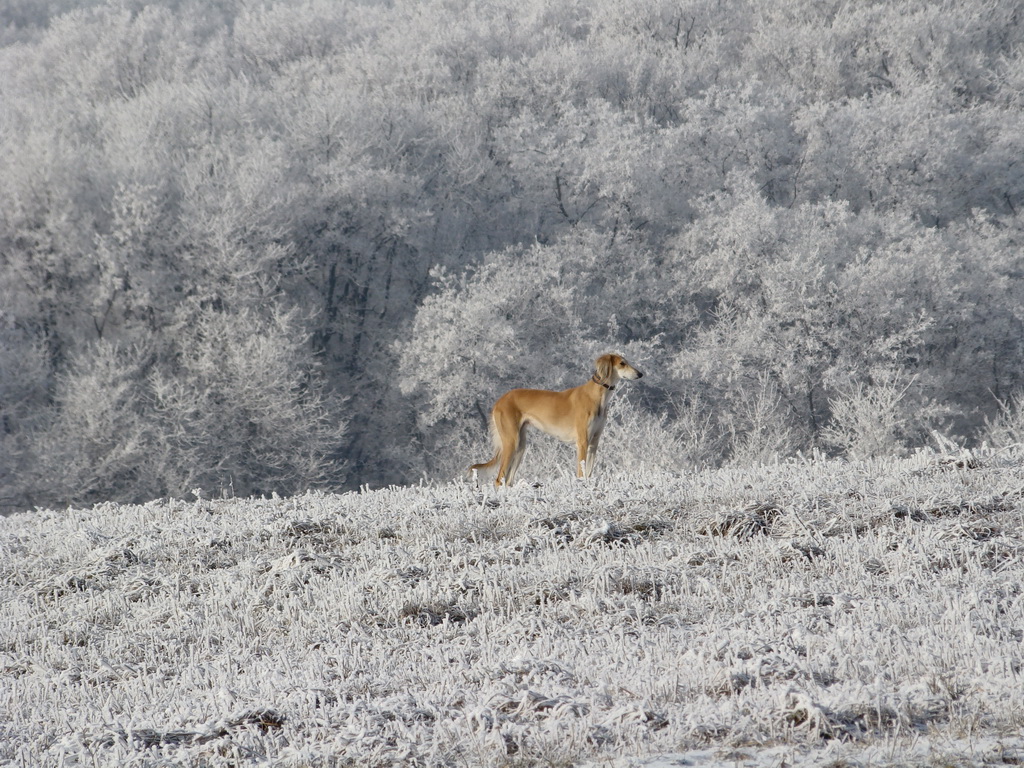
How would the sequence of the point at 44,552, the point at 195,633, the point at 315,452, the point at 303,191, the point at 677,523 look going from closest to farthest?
1. the point at 195,633
2. the point at 677,523
3. the point at 44,552
4. the point at 315,452
5. the point at 303,191

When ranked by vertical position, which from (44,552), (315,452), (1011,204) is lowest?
(315,452)

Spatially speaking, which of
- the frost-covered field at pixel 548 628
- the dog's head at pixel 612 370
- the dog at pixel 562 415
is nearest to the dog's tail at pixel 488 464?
the dog at pixel 562 415

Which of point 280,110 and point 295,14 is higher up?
point 295,14

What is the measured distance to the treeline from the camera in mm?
32344

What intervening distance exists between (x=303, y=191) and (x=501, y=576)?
105 ft

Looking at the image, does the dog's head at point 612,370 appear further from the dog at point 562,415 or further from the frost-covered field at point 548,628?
the frost-covered field at point 548,628

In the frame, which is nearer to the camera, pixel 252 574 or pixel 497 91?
pixel 252 574

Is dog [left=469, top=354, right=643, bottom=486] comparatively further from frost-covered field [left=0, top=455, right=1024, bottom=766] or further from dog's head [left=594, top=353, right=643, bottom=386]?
frost-covered field [left=0, top=455, right=1024, bottom=766]

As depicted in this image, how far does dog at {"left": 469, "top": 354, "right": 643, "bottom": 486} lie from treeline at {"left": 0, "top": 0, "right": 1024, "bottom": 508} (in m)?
14.2

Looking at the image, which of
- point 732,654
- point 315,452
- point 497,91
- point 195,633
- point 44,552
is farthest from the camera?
point 497,91

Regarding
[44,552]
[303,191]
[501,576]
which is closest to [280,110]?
[303,191]

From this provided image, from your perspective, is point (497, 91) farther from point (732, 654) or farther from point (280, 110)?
point (732, 654)

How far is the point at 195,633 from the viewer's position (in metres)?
5.84

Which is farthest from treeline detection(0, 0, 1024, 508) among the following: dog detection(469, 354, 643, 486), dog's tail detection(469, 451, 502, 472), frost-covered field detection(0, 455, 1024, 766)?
frost-covered field detection(0, 455, 1024, 766)
